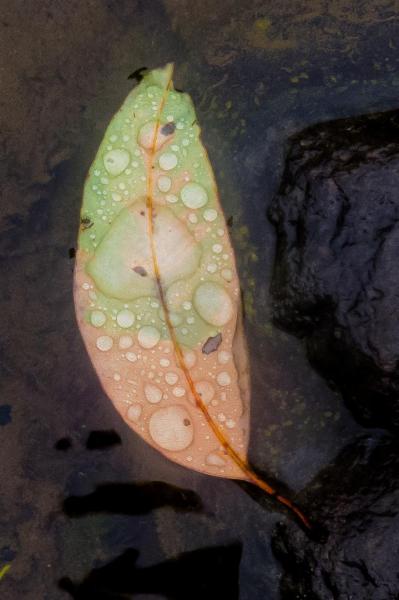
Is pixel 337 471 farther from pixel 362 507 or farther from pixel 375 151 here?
pixel 375 151

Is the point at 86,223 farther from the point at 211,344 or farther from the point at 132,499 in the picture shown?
the point at 132,499

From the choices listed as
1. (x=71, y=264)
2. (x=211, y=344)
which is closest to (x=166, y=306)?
(x=211, y=344)

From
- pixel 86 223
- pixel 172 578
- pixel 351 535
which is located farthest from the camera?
pixel 86 223

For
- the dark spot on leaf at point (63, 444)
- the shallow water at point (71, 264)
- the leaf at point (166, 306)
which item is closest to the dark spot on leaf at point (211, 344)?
the leaf at point (166, 306)

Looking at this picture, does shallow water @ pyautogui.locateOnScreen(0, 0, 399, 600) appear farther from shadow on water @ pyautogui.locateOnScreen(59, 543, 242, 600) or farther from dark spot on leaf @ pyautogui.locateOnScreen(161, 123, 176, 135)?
dark spot on leaf @ pyautogui.locateOnScreen(161, 123, 176, 135)

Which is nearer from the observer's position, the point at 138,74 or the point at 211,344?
the point at 211,344

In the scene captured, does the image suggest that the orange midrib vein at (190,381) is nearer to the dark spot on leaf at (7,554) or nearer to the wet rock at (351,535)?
the wet rock at (351,535)
